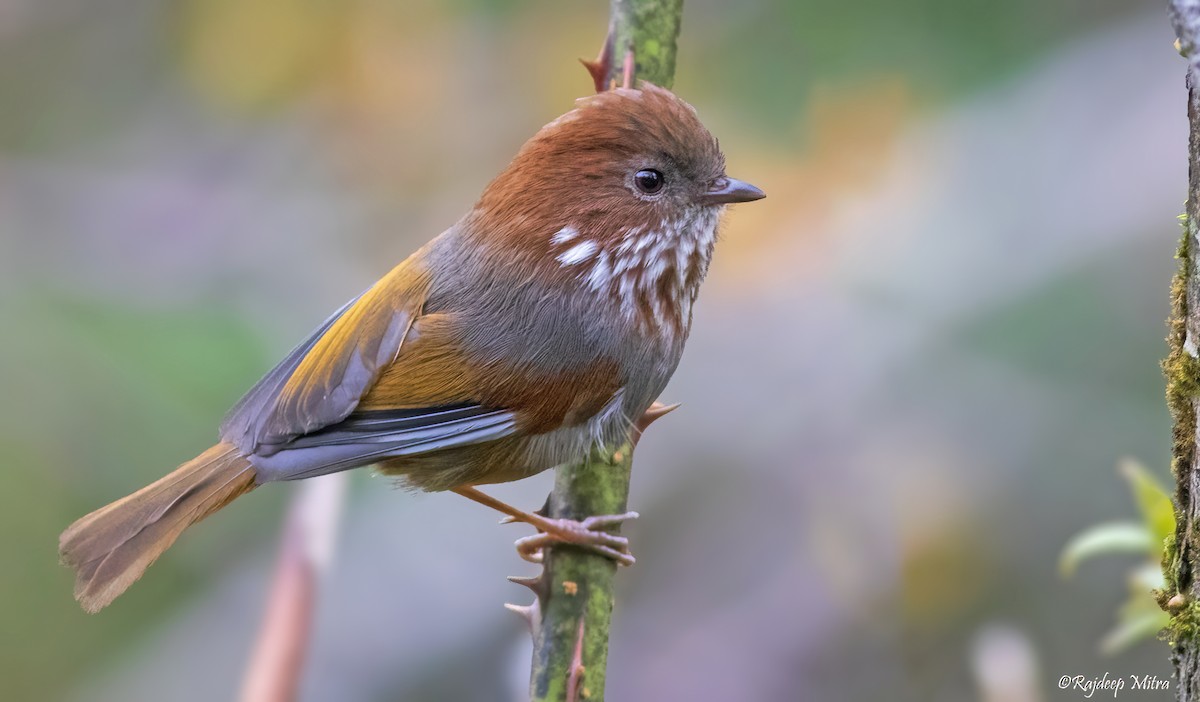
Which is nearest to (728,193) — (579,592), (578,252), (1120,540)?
(578,252)

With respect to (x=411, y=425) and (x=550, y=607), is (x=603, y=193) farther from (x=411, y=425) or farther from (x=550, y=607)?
(x=550, y=607)

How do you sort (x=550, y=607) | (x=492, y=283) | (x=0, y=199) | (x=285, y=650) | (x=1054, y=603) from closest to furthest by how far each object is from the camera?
(x=285, y=650) → (x=550, y=607) → (x=492, y=283) → (x=1054, y=603) → (x=0, y=199)

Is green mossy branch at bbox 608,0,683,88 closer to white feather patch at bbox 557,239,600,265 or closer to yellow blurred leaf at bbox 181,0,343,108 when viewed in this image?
white feather patch at bbox 557,239,600,265

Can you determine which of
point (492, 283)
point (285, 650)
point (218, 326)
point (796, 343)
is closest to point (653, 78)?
point (492, 283)

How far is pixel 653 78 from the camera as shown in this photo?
3.26 meters

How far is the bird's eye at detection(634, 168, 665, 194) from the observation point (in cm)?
316

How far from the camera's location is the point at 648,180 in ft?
10.4

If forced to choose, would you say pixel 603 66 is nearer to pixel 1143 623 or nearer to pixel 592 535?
pixel 592 535

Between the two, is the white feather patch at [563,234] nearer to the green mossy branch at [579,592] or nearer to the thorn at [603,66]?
the thorn at [603,66]

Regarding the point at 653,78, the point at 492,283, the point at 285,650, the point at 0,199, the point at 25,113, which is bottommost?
the point at 285,650

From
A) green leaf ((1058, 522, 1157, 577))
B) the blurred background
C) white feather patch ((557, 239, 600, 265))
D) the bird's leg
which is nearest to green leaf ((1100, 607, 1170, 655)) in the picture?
green leaf ((1058, 522, 1157, 577))

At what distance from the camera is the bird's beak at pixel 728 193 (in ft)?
10.6

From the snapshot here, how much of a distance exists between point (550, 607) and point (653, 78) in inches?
57.8

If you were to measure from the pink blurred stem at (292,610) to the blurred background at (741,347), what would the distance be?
1.96m
